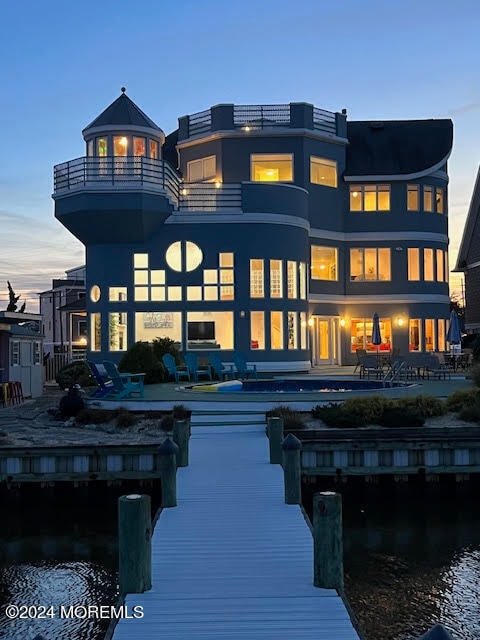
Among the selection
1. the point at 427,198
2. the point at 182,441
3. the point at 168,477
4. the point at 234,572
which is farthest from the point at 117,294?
the point at 234,572

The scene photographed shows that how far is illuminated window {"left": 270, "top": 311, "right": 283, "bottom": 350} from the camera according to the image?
29078 mm

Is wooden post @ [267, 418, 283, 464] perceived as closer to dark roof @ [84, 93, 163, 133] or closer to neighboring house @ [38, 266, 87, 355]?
dark roof @ [84, 93, 163, 133]

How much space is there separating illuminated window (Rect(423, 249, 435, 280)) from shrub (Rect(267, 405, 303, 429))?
2055cm

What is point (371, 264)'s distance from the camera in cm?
3475

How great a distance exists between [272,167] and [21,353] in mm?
14070

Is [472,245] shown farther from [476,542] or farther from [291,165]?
[476,542]

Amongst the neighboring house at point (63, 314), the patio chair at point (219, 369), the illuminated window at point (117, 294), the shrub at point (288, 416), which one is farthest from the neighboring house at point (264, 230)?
the neighboring house at point (63, 314)

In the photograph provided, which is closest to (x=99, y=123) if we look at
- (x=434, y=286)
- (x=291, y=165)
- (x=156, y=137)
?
(x=156, y=137)

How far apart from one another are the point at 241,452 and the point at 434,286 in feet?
78.5

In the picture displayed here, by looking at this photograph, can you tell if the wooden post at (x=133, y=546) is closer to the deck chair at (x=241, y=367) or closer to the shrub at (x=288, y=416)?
the shrub at (x=288, y=416)

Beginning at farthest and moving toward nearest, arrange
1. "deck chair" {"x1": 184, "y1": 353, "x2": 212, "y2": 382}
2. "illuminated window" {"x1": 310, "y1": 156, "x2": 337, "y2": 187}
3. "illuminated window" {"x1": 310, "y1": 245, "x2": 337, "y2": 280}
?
Result: "illuminated window" {"x1": 310, "y1": 245, "x2": 337, "y2": 280}, "illuminated window" {"x1": 310, "y1": 156, "x2": 337, "y2": 187}, "deck chair" {"x1": 184, "y1": 353, "x2": 212, "y2": 382}

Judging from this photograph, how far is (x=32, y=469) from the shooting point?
1330cm

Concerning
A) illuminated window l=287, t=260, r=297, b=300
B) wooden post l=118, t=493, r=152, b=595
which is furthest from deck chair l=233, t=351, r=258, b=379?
wooden post l=118, t=493, r=152, b=595

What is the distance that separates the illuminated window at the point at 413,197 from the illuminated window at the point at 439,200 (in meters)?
1.17
